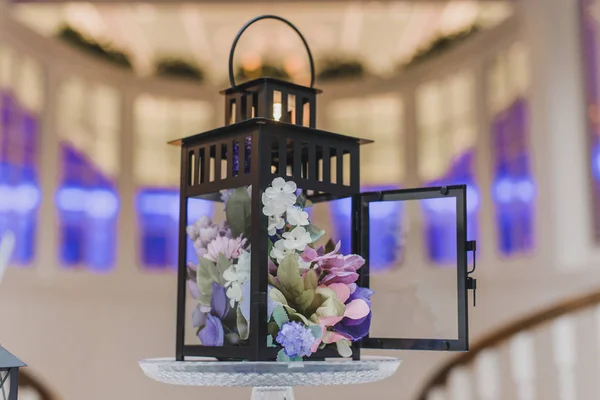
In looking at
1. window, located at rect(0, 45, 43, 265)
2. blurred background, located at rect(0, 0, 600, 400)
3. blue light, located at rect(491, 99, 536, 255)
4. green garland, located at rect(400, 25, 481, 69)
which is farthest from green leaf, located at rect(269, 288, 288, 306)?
green garland, located at rect(400, 25, 481, 69)

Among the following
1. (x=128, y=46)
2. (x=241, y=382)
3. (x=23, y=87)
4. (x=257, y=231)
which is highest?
(x=128, y=46)

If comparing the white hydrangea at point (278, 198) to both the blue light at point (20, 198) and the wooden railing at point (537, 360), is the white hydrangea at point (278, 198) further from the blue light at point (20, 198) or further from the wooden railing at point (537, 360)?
the blue light at point (20, 198)

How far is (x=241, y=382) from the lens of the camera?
1.15 m

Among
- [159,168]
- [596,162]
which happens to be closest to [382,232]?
[596,162]

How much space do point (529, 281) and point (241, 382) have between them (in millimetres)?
2843

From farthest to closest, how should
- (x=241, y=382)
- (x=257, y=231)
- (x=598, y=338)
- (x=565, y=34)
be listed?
1. (x=565, y=34)
2. (x=598, y=338)
3. (x=257, y=231)
4. (x=241, y=382)

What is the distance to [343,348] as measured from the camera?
53.3 inches

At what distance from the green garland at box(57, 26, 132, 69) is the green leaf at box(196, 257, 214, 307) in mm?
3248

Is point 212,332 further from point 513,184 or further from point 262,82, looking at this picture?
point 513,184

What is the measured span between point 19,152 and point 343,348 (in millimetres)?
3197

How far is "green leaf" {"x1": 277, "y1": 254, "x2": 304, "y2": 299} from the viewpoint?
129cm

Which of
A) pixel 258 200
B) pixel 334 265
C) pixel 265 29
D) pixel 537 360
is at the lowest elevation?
pixel 537 360

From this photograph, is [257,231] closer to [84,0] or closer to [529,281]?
[529,281]

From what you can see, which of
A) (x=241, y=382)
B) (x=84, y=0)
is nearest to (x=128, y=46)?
(x=84, y=0)
